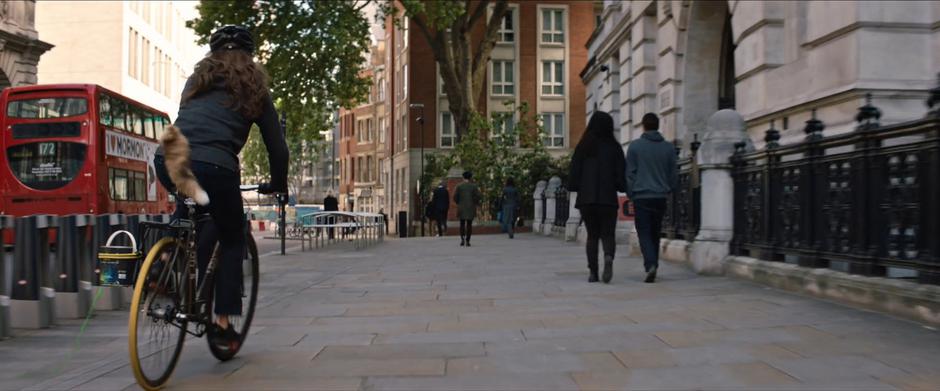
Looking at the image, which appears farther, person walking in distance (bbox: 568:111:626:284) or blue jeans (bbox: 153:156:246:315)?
person walking in distance (bbox: 568:111:626:284)

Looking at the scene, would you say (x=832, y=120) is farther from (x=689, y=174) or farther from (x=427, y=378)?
(x=427, y=378)

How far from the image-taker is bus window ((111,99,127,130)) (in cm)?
2064

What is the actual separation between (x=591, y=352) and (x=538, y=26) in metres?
51.4

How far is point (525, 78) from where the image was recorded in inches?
2168

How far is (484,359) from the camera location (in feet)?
16.4

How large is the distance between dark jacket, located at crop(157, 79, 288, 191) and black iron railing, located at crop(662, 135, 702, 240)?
23.2 feet

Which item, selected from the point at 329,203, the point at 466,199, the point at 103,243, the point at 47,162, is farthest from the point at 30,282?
the point at 329,203

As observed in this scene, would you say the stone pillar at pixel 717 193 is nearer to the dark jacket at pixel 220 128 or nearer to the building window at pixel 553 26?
the dark jacket at pixel 220 128

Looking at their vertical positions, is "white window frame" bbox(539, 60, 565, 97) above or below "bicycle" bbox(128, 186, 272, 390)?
above

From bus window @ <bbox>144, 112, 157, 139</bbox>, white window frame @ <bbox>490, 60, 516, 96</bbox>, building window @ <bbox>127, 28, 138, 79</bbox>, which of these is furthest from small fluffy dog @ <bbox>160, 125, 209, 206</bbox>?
building window @ <bbox>127, 28, 138, 79</bbox>

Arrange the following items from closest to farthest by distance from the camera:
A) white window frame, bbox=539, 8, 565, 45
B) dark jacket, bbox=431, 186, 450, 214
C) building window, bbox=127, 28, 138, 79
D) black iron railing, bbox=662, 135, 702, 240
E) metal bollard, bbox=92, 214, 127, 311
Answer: metal bollard, bbox=92, 214, 127, 311, black iron railing, bbox=662, 135, 702, 240, dark jacket, bbox=431, 186, 450, 214, building window, bbox=127, 28, 138, 79, white window frame, bbox=539, 8, 565, 45

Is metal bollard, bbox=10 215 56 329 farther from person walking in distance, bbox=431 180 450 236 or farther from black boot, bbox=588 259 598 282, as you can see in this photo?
person walking in distance, bbox=431 180 450 236

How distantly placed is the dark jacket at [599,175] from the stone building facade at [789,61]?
3161mm

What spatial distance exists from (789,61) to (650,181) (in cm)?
471
